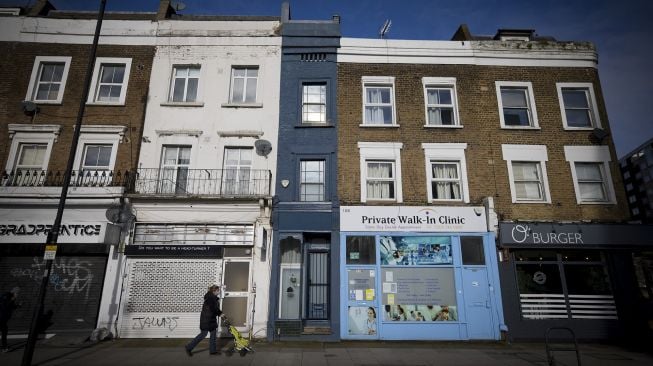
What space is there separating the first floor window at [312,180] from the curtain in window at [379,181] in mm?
1832

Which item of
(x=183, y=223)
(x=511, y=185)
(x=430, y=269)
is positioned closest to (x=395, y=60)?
(x=511, y=185)

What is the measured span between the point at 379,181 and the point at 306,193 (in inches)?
112

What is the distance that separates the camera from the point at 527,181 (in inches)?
506

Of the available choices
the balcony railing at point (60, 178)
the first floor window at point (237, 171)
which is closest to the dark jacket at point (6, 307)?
the balcony railing at point (60, 178)

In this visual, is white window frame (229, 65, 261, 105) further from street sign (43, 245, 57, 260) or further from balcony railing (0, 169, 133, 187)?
street sign (43, 245, 57, 260)

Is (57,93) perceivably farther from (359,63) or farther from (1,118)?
(359,63)

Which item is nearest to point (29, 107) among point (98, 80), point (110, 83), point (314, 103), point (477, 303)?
point (98, 80)

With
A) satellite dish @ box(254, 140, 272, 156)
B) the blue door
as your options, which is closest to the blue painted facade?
satellite dish @ box(254, 140, 272, 156)

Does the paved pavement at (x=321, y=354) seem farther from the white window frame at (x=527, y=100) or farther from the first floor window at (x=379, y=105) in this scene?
the first floor window at (x=379, y=105)

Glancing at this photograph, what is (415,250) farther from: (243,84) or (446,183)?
(243,84)

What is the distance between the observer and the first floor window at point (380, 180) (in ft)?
41.5

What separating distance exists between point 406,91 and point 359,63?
2278 millimetres

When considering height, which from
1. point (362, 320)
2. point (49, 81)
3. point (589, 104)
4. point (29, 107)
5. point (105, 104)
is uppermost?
point (49, 81)

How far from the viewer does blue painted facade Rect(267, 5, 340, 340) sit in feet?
37.6
